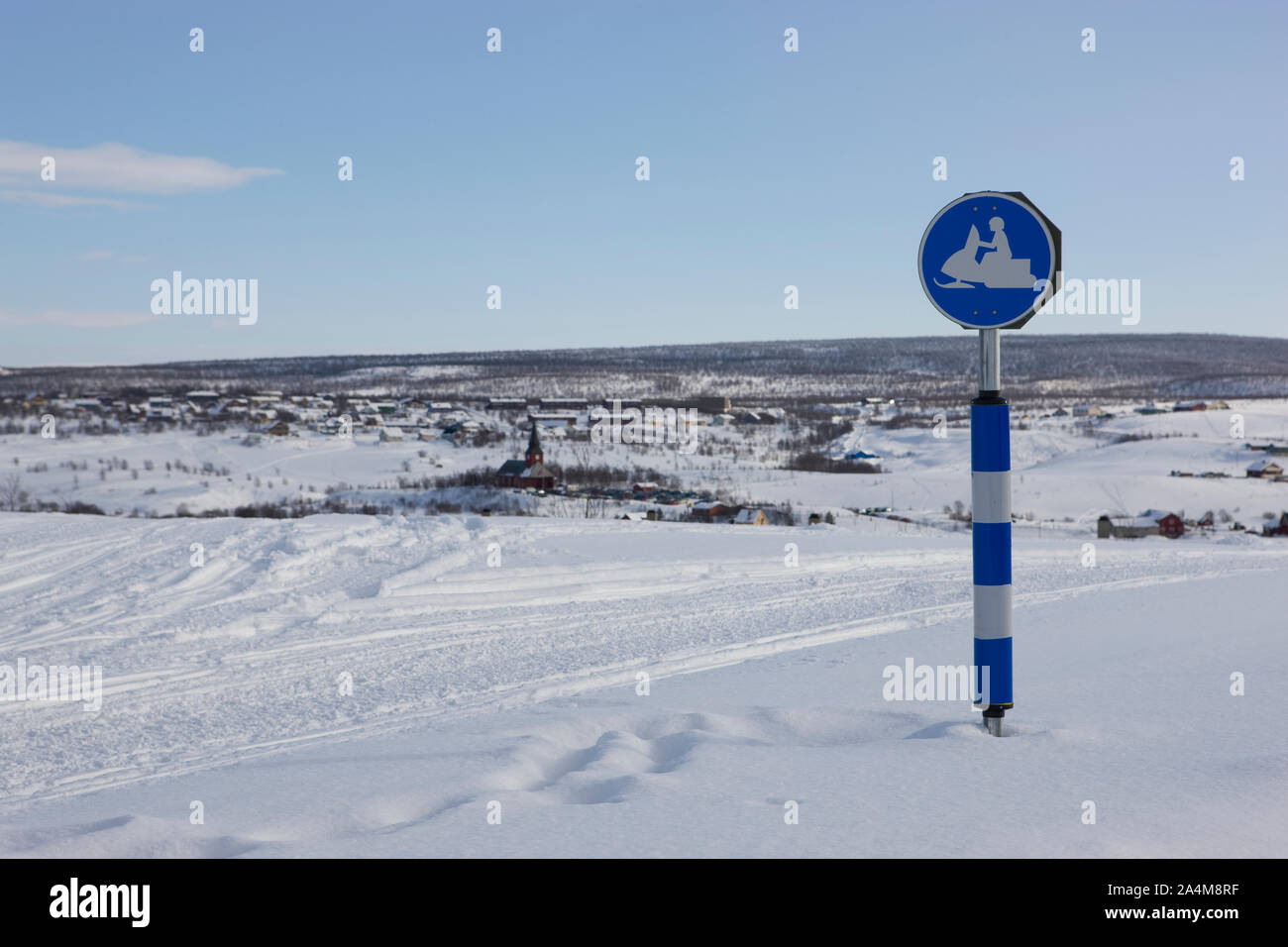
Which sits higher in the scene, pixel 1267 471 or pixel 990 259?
pixel 990 259

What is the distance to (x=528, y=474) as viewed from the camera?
43.8 meters

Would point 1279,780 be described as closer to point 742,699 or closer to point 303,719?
point 742,699

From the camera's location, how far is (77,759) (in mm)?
4684

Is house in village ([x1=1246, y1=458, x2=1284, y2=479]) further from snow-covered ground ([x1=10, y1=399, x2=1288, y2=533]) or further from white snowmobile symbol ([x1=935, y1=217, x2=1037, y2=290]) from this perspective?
white snowmobile symbol ([x1=935, y1=217, x2=1037, y2=290])

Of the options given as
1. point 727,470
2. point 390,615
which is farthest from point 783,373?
point 390,615

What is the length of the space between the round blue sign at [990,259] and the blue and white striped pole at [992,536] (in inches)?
4.4

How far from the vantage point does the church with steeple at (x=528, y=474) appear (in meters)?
42.9

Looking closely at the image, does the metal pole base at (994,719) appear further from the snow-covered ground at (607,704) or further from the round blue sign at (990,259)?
the round blue sign at (990,259)

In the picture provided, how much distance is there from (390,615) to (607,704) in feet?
12.0

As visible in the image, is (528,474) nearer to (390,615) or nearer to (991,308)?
(390,615)

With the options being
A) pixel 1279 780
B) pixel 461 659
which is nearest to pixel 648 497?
pixel 461 659

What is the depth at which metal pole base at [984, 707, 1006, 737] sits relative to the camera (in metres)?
3.64

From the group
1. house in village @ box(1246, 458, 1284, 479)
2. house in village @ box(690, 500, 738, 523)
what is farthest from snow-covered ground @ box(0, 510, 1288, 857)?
house in village @ box(1246, 458, 1284, 479)

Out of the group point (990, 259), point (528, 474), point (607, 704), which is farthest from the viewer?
point (528, 474)
